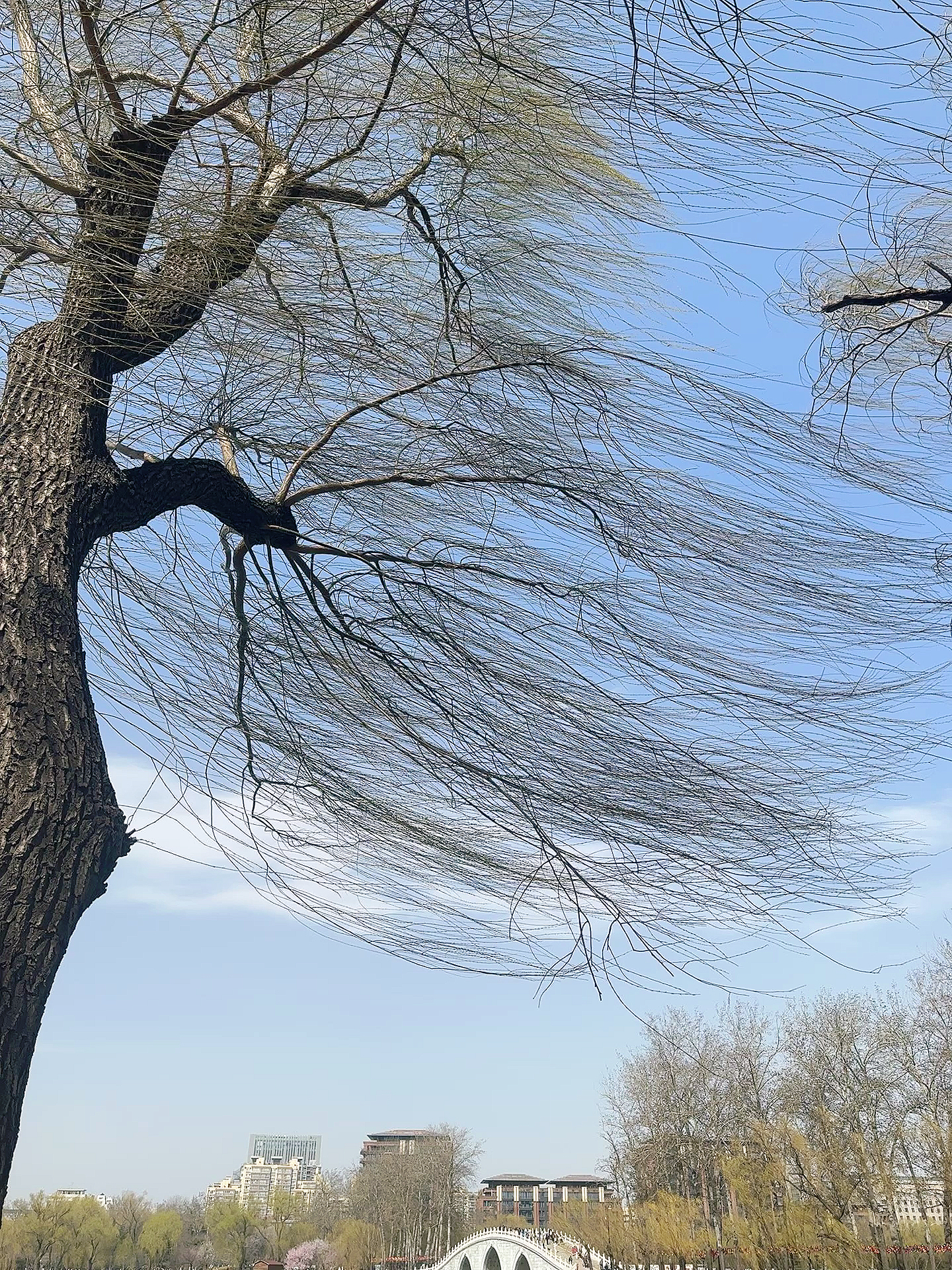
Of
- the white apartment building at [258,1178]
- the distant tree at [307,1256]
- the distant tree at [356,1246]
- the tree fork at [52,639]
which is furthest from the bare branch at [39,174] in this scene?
the white apartment building at [258,1178]

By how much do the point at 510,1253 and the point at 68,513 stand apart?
125ft

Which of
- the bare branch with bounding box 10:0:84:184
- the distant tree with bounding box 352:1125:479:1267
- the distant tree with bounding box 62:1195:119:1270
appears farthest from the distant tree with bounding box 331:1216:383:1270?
the bare branch with bounding box 10:0:84:184

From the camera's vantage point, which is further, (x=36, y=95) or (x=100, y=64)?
(x=36, y=95)

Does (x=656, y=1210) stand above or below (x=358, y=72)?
below

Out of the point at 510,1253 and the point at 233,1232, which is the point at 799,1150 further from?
the point at 233,1232

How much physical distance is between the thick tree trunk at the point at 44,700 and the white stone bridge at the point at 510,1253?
2652 cm

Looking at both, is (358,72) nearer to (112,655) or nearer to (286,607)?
(286,607)

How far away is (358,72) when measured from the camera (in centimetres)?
194

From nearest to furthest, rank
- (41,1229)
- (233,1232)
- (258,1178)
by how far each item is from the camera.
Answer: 1. (41,1229)
2. (233,1232)
3. (258,1178)

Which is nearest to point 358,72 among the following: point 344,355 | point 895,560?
point 344,355

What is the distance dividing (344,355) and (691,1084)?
29.3m

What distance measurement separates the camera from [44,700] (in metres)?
2.04

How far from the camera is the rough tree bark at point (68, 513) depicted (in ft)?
6.29

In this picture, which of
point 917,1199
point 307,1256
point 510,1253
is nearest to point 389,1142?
point 307,1256
